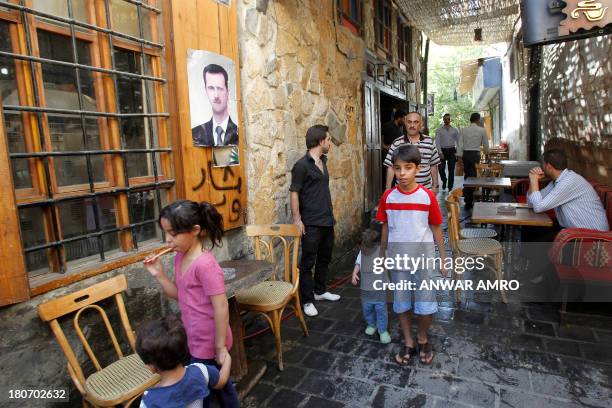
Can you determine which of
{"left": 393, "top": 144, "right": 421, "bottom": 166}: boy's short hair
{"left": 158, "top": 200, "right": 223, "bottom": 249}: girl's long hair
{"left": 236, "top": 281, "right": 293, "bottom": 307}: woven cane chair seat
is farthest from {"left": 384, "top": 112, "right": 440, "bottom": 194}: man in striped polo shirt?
{"left": 158, "top": 200, "right": 223, "bottom": 249}: girl's long hair

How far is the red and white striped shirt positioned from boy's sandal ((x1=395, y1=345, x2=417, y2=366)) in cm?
84

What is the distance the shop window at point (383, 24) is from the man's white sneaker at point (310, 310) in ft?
18.4

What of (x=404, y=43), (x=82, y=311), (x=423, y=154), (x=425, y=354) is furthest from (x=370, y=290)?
(x=404, y=43)

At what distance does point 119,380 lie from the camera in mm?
2131

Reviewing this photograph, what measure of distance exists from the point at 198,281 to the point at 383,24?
7575 millimetres

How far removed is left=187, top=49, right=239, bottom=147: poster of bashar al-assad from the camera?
301cm

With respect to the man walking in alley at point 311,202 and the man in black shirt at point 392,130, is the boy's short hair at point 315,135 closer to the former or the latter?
the man walking in alley at point 311,202

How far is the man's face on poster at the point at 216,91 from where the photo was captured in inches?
124

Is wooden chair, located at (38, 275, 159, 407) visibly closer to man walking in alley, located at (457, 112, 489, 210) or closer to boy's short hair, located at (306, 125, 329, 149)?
boy's short hair, located at (306, 125, 329, 149)

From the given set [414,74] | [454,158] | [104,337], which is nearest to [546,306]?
[104,337]

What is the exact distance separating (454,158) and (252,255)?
7728 mm

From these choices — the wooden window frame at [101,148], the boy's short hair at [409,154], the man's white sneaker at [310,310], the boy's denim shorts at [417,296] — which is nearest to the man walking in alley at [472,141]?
the man's white sneaker at [310,310]

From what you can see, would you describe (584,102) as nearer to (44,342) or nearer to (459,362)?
(459,362)

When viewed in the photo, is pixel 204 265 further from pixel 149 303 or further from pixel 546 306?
pixel 546 306
